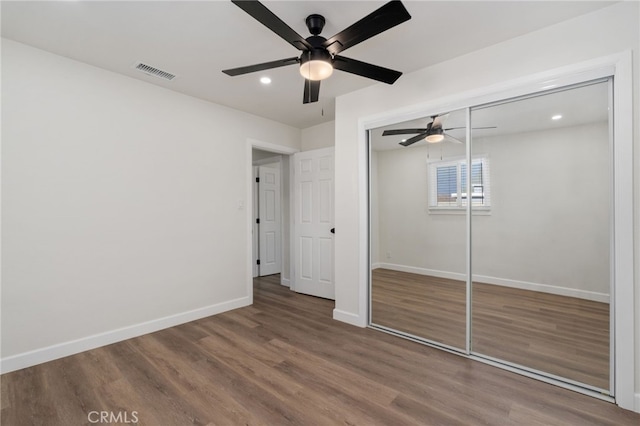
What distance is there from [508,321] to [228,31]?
353cm

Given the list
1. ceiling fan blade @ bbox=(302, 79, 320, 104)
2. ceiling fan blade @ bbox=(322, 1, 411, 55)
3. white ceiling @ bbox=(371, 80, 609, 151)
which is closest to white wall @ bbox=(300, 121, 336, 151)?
white ceiling @ bbox=(371, 80, 609, 151)

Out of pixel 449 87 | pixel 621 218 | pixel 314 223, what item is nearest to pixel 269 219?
pixel 314 223

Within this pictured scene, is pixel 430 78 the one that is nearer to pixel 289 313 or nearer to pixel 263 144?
pixel 263 144

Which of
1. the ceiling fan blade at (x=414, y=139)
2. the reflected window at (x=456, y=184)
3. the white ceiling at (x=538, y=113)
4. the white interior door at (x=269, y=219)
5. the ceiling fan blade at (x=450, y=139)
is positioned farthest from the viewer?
the white interior door at (x=269, y=219)

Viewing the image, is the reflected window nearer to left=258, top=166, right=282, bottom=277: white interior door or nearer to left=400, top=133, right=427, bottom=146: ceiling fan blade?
left=400, top=133, right=427, bottom=146: ceiling fan blade

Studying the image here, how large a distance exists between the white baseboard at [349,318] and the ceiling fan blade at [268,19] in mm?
2770

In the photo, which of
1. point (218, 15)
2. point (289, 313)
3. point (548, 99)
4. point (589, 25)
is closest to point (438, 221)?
point (548, 99)

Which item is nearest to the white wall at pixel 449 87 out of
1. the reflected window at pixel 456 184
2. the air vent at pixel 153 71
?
the reflected window at pixel 456 184

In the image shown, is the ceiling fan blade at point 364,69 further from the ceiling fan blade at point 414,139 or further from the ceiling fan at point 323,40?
the ceiling fan blade at point 414,139

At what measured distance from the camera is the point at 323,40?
194 cm

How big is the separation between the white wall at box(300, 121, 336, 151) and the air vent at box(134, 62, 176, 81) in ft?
7.37

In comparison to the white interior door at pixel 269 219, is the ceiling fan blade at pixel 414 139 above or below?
above

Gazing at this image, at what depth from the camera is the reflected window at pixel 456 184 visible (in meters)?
2.58

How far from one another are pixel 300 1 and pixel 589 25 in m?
2.07
